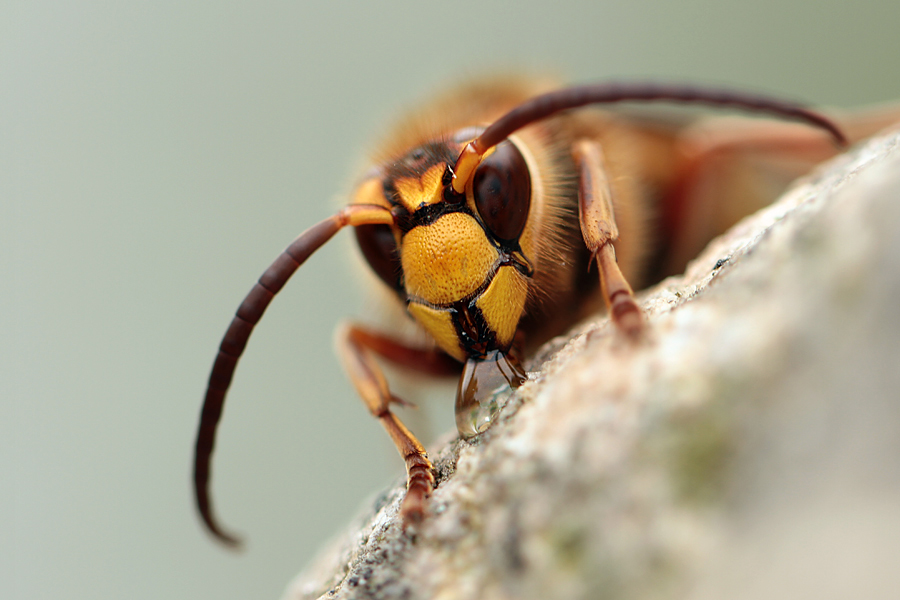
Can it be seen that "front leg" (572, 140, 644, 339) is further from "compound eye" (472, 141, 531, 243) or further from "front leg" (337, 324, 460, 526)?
"front leg" (337, 324, 460, 526)

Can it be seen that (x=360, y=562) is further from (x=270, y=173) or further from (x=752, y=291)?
(x=270, y=173)

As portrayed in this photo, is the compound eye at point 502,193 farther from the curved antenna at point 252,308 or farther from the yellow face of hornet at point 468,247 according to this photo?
the curved antenna at point 252,308

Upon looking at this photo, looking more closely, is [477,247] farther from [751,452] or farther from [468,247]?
[751,452]

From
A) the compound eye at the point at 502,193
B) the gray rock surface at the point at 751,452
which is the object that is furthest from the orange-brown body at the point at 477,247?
the gray rock surface at the point at 751,452

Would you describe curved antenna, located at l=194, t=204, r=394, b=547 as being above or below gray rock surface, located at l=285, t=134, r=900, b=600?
above

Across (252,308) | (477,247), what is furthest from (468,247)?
(252,308)

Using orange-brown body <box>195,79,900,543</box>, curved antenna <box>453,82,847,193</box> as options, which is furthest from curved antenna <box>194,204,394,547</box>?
curved antenna <box>453,82,847,193</box>
